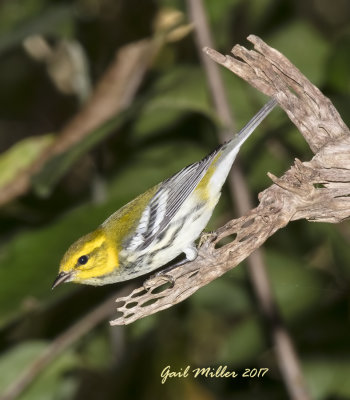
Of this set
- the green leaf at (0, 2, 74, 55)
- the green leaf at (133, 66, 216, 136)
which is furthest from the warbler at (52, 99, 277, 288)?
the green leaf at (0, 2, 74, 55)

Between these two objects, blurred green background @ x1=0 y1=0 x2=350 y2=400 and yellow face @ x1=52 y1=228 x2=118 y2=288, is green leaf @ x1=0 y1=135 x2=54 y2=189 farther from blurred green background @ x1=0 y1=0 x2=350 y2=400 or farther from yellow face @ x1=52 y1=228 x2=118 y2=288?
yellow face @ x1=52 y1=228 x2=118 y2=288

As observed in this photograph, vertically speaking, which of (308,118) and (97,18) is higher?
(97,18)

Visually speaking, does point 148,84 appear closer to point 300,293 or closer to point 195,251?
point 300,293

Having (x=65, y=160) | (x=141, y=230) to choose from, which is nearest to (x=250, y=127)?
(x=141, y=230)

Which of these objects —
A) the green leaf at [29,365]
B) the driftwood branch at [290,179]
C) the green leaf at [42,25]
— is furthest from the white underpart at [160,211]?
the green leaf at [42,25]

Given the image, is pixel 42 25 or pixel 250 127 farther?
pixel 42 25

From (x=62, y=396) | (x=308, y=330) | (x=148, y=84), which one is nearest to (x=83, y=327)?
(x=62, y=396)

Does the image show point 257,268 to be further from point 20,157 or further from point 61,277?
point 20,157
